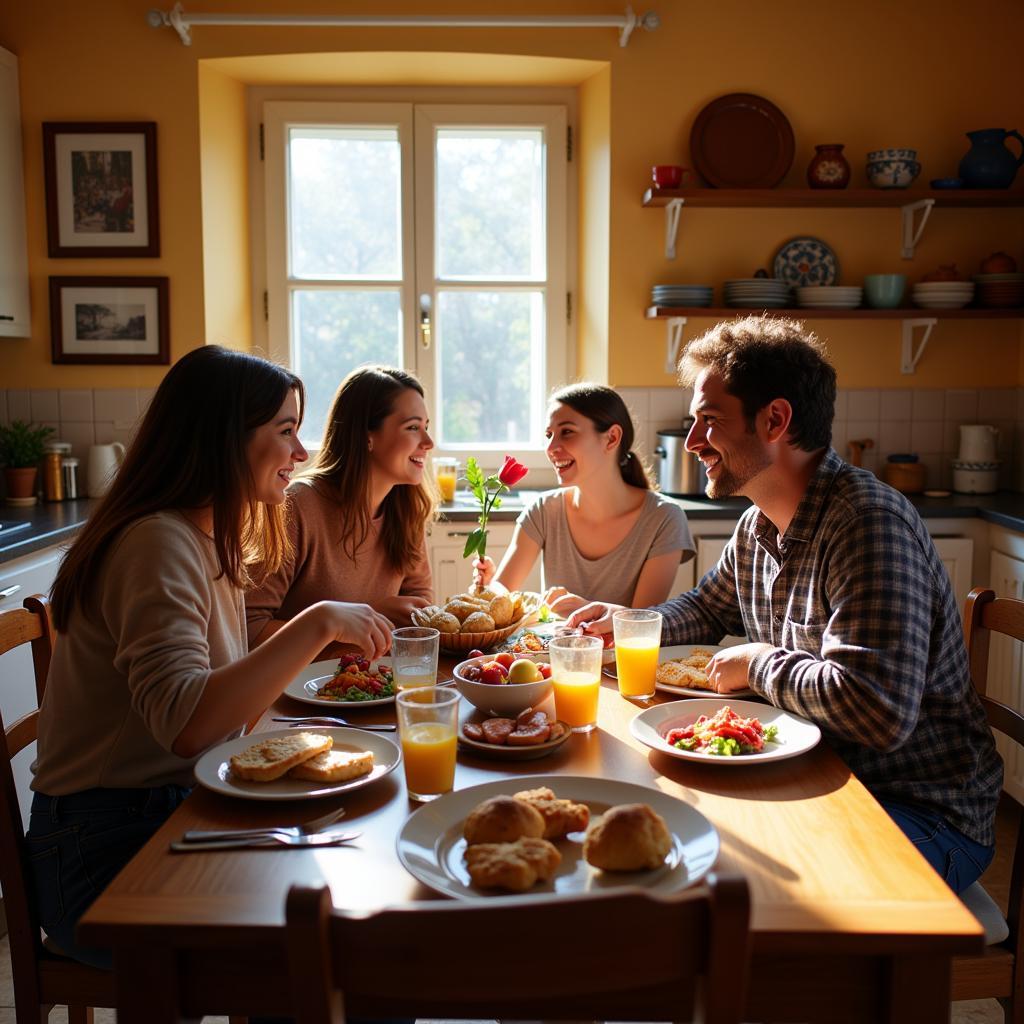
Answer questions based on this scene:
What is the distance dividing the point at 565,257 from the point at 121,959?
346 centimetres

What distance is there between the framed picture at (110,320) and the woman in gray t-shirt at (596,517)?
70.8 inches

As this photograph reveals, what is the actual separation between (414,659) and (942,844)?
0.82 m

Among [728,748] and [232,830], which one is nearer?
[232,830]

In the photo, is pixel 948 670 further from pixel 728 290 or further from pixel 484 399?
pixel 484 399

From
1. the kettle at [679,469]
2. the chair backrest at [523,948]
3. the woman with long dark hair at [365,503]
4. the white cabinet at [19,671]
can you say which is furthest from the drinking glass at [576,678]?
the kettle at [679,469]

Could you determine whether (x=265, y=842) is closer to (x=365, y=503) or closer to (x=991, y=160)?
(x=365, y=503)

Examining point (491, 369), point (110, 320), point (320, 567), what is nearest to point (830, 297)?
point (491, 369)

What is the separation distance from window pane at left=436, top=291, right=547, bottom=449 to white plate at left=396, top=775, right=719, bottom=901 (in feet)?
9.68

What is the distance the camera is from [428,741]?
47.9 inches

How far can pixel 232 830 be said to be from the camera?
1.14 metres

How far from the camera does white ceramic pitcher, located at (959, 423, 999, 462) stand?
3.71 metres

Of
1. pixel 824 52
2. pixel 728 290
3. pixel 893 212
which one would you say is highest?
pixel 824 52

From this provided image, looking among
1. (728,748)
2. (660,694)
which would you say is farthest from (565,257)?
(728,748)

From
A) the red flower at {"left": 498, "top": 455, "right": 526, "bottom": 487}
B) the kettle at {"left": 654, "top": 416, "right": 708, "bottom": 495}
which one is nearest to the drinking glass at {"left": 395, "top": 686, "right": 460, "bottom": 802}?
the red flower at {"left": 498, "top": 455, "right": 526, "bottom": 487}
